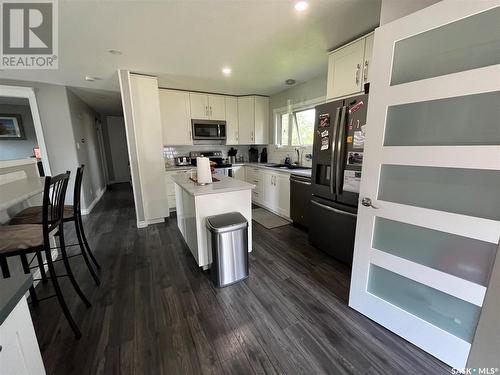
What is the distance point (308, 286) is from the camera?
1.97m

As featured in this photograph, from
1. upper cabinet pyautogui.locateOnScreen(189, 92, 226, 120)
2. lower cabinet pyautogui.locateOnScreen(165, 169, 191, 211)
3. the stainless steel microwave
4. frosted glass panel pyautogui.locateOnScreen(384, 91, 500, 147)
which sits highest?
upper cabinet pyautogui.locateOnScreen(189, 92, 226, 120)

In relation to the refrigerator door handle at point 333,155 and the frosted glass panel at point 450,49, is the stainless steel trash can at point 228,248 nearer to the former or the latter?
the refrigerator door handle at point 333,155

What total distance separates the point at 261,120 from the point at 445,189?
3956mm

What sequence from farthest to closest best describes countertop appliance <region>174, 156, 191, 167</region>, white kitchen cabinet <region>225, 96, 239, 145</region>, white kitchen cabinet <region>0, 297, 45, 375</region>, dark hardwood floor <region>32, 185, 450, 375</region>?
white kitchen cabinet <region>225, 96, 239, 145</region> → countertop appliance <region>174, 156, 191, 167</region> → dark hardwood floor <region>32, 185, 450, 375</region> → white kitchen cabinet <region>0, 297, 45, 375</region>

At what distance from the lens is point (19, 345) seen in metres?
0.67

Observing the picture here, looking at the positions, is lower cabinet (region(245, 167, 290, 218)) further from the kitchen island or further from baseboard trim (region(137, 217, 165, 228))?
baseboard trim (region(137, 217, 165, 228))

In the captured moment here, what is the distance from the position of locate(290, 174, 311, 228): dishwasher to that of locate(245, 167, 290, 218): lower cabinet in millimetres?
165

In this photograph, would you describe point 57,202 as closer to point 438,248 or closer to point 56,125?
point 438,248

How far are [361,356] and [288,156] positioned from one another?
11.2 feet

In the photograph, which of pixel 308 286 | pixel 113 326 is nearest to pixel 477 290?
pixel 308 286

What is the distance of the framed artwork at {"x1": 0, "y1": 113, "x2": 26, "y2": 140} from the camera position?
4.56 metres

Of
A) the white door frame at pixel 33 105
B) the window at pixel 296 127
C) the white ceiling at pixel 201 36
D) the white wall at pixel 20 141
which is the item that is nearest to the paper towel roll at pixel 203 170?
the white ceiling at pixel 201 36

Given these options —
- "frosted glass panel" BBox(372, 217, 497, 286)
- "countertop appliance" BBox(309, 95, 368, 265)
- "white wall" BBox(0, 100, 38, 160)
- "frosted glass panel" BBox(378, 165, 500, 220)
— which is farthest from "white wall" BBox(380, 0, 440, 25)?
"white wall" BBox(0, 100, 38, 160)

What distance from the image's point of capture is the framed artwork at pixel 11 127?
4564 mm
